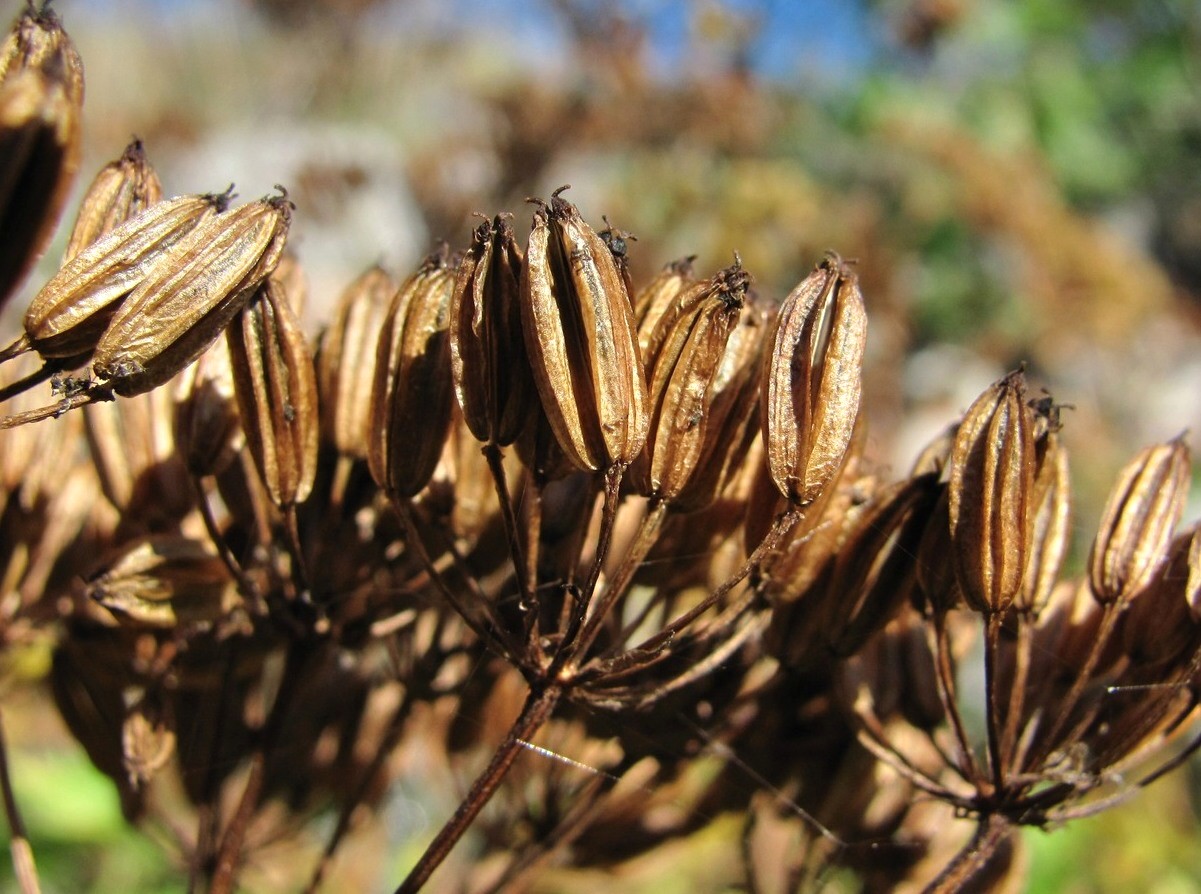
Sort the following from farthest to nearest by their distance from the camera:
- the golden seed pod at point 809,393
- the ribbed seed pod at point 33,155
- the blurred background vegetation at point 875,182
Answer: the blurred background vegetation at point 875,182 < the golden seed pod at point 809,393 < the ribbed seed pod at point 33,155

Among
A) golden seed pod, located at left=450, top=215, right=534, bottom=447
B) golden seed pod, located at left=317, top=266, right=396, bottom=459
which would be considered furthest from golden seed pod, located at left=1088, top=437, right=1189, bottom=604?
golden seed pod, located at left=317, top=266, right=396, bottom=459

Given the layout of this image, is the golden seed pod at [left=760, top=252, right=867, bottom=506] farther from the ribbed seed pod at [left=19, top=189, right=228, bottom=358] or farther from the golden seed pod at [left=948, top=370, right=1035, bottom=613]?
the ribbed seed pod at [left=19, top=189, right=228, bottom=358]

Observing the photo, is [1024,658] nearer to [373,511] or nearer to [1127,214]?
[373,511]

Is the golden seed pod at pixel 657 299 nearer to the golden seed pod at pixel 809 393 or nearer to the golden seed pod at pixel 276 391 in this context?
the golden seed pod at pixel 809 393

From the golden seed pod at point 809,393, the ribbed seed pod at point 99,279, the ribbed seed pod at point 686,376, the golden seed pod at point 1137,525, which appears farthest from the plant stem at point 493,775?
the golden seed pod at point 1137,525

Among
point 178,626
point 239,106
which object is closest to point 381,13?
A: point 239,106

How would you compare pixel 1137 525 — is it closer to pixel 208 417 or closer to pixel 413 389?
pixel 413 389
